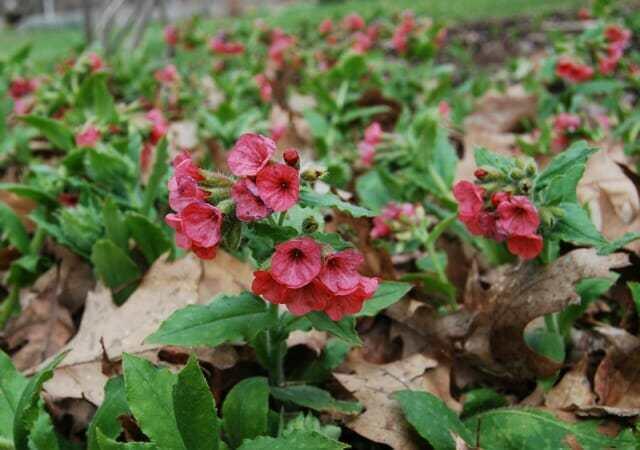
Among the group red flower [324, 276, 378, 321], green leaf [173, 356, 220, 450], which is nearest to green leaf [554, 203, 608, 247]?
red flower [324, 276, 378, 321]

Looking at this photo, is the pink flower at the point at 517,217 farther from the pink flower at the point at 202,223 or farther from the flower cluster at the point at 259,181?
the pink flower at the point at 202,223

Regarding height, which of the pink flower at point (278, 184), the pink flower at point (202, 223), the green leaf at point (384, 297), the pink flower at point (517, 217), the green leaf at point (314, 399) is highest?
the pink flower at point (278, 184)

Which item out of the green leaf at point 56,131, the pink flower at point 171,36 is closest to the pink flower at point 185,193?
the green leaf at point 56,131

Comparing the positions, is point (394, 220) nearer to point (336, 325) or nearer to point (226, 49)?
point (336, 325)

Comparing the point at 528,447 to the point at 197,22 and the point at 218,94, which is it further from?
the point at 197,22

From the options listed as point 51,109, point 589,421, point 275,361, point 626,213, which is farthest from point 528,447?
point 51,109

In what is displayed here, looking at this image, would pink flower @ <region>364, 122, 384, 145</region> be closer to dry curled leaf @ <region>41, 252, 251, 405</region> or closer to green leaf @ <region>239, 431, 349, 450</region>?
dry curled leaf @ <region>41, 252, 251, 405</region>
